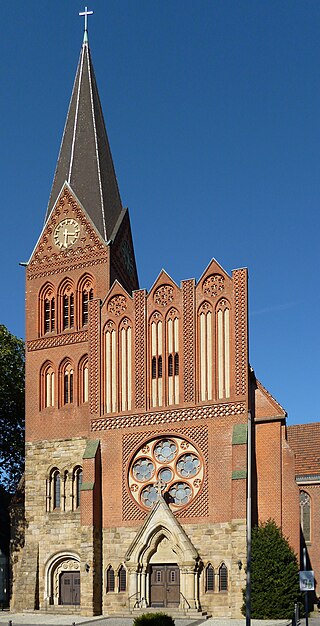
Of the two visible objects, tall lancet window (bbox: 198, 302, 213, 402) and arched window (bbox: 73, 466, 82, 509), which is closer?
tall lancet window (bbox: 198, 302, 213, 402)

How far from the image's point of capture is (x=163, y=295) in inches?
1785

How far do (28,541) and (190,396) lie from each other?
12.0 m

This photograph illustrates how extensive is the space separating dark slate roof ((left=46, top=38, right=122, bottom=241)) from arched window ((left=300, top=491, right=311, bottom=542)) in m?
19.3

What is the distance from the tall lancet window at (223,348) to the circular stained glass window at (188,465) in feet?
11.1

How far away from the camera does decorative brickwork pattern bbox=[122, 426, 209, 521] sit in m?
42.2

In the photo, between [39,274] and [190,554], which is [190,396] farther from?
[39,274]

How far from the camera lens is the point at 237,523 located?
40.1 m

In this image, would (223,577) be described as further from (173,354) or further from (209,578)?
(173,354)

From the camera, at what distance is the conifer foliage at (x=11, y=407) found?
55.6 meters

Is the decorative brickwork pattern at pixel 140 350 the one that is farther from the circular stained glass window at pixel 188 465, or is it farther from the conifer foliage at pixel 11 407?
the conifer foliage at pixel 11 407

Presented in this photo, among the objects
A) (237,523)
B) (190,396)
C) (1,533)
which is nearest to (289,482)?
(237,523)

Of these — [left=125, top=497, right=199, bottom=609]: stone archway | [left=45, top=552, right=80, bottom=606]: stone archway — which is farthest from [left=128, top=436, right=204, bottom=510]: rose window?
[left=45, top=552, right=80, bottom=606]: stone archway

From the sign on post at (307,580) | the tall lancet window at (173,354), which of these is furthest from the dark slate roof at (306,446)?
the sign on post at (307,580)

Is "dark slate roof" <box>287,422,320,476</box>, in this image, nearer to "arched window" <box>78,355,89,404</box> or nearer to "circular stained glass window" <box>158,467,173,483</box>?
"circular stained glass window" <box>158,467,173,483</box>
